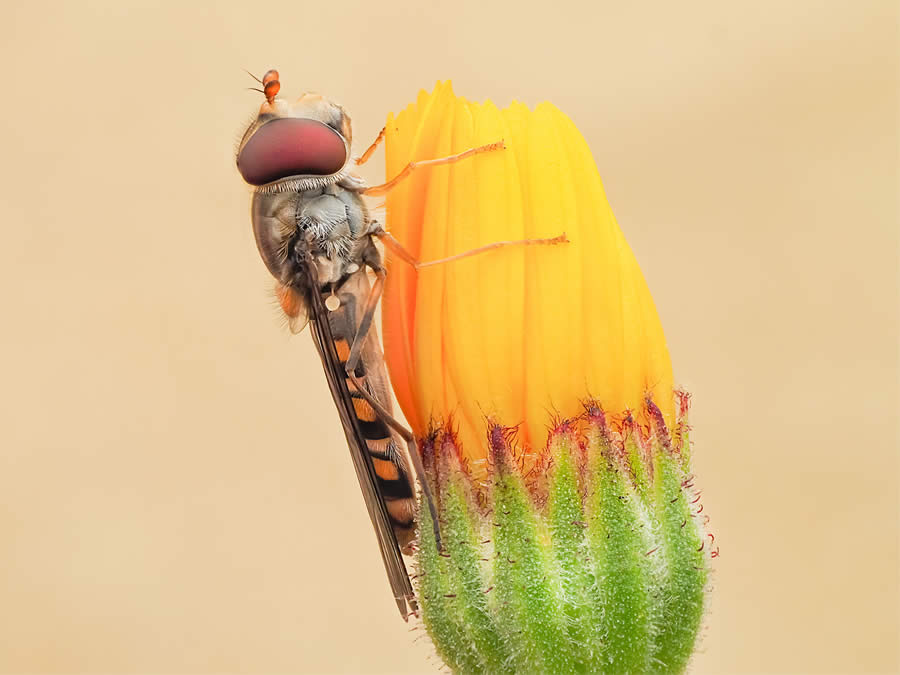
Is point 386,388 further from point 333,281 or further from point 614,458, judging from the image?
point 614,458

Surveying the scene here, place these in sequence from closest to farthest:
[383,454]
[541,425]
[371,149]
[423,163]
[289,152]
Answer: [541,425] < [423,163] < [289,152] < [383,454] < [371,149]

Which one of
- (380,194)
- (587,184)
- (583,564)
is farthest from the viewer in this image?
(380,194)

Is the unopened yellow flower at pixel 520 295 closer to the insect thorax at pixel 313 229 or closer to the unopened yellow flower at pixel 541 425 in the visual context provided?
the unopened yellow flower at pixel 541 425

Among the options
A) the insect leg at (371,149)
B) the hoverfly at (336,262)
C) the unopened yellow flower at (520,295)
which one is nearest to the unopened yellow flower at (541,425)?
the unopened yellow flower at (520,295)

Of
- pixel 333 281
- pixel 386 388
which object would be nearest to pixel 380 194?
pixel 333 281

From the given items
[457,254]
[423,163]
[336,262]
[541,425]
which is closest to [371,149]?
[336,262]

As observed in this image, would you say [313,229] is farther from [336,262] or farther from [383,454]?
[383,454]

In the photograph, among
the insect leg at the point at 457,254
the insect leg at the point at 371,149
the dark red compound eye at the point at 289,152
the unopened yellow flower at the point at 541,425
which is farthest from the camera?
the insect leg at the point at 371,149
